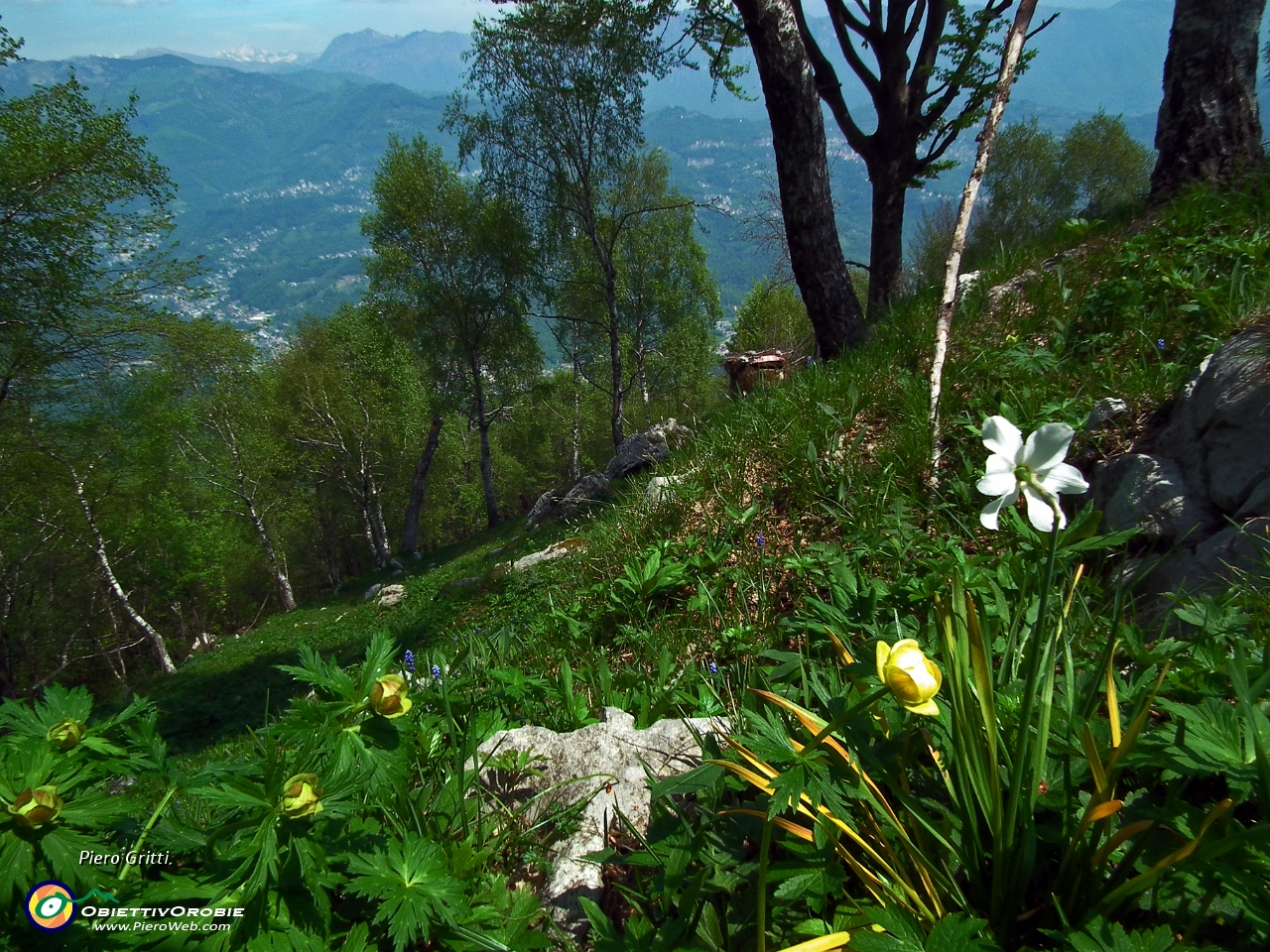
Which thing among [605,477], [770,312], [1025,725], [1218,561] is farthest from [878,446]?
[770,312]

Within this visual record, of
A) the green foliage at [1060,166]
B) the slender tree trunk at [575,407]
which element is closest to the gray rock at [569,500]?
the slender tree trunk at [575,407]

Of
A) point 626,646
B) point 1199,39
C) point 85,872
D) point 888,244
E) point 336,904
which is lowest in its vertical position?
point 626,646

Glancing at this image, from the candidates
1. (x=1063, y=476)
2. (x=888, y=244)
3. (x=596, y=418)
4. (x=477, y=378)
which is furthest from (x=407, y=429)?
(x=1063, y=476)

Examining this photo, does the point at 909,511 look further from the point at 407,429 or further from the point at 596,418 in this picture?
the point at 596,418

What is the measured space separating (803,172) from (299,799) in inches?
244

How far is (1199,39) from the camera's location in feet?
A: 14.5

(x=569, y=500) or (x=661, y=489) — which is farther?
(x=569, y=500)

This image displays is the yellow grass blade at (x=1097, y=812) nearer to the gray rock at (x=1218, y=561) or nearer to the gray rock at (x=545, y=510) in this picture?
the gray rock at (x=1218, y=561)

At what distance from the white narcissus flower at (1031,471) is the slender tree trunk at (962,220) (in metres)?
1.98

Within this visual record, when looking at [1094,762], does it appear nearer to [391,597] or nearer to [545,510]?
[545,510]

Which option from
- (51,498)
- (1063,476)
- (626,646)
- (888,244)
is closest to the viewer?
(1063,476)

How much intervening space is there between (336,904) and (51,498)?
25689 mm

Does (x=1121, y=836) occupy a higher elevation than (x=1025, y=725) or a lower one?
lower

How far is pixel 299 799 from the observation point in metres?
1.10
